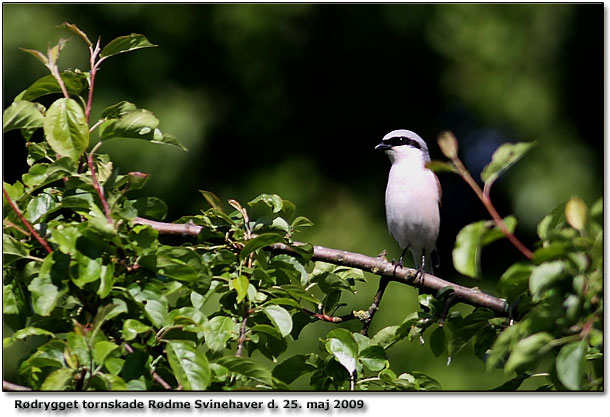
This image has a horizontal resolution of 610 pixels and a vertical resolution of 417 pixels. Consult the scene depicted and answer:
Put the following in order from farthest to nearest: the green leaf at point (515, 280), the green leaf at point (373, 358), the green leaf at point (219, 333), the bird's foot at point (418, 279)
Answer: the bird's foot at point (418, 279)
the green leaf at point (373, 358)
the green leaf at point (219, 333)
the green leaf at point (515, 280)

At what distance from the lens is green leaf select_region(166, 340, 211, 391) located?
6.36ft

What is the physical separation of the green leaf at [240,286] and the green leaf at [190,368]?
0.28 meters

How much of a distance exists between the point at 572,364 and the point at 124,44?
58.8 inches

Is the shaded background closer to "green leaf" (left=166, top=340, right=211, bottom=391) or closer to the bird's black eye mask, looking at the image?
the bird's black eye mask

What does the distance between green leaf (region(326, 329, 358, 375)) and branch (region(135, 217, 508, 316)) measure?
0.34m

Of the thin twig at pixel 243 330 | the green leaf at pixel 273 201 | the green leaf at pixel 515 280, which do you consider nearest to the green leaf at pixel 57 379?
the thin twig at pixel 243 330

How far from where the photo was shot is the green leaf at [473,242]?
167 cm

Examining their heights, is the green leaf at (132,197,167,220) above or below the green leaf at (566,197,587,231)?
above

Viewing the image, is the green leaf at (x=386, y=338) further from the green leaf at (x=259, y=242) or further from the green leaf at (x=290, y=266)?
the green leaf at (x=259, y=242)

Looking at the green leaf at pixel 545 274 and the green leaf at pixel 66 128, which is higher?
the green leaf at pixel 66 128

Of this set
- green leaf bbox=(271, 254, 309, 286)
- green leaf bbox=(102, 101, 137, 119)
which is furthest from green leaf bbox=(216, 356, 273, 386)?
green leaf bbox=(102, 101, 137, 119)

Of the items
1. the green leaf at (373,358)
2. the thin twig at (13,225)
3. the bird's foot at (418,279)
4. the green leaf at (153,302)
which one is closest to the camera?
the green leaf at (153,302)

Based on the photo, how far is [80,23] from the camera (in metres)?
7.31
